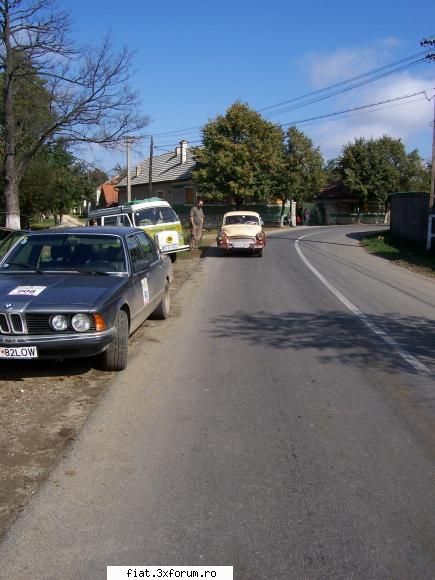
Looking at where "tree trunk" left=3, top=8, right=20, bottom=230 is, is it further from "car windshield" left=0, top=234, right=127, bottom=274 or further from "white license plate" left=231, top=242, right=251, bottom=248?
"car windshield" left=0, top=234, right=127, bottom=274

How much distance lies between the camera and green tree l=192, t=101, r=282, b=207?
135 feet

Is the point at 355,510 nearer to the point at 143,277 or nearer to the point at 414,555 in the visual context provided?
the point at 414,555

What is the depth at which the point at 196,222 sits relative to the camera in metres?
21.3

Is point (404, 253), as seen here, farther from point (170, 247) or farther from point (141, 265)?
point (141, 265)

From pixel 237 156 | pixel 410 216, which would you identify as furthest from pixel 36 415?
pixel 237 156

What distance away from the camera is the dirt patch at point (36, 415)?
3.79 metres

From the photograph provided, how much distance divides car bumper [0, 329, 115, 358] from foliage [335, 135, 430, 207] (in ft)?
178

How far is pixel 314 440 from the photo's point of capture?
4.45 meters

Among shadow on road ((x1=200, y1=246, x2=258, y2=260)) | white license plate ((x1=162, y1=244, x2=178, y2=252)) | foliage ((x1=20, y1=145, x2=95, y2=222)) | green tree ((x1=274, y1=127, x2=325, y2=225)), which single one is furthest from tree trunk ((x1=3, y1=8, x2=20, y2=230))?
green tree ((x1=274, y1=127, x2=325, y2=225))

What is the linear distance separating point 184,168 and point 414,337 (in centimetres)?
4948

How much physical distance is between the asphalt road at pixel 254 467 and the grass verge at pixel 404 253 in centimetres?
1148

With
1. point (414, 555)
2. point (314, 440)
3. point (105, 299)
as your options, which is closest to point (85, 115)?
point (105, 299)

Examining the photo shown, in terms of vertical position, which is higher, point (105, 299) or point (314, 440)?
point (105, 299)

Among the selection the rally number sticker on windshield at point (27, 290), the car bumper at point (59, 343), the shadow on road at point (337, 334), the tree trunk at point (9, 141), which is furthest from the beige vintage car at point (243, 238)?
the car bumper at point (59, 343)
